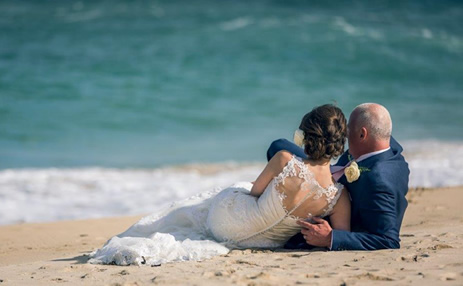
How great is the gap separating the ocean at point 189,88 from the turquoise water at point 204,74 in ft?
0.18

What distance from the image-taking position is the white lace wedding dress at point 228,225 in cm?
465

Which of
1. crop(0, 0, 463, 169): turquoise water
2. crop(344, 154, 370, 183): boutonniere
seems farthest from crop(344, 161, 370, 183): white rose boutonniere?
crop(0, 0, 463, 169): turquoise water

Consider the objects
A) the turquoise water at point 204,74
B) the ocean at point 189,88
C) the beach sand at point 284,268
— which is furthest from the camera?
the turquoise water at point 204,74

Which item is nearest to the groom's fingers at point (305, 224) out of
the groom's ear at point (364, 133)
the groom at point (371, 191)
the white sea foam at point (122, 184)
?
the groom at point (371, 191)

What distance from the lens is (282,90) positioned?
1620 cm

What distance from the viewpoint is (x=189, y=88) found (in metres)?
16.2

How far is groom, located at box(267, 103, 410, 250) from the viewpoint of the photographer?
461 centimetres

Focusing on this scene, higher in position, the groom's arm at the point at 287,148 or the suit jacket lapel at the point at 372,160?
the groom's arm at the point at 287,148

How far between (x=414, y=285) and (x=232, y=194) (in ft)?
5.19

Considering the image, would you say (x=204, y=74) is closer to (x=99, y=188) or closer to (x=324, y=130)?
(x=99, y=188)

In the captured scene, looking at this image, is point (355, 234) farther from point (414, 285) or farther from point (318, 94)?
point (318, 94)

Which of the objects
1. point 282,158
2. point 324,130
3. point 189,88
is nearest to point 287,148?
point 282,158

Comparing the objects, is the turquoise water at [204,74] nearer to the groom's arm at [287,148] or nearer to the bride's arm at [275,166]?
the groom's arm at [287,148]

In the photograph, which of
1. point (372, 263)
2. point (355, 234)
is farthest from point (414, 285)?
point (355, 234)
